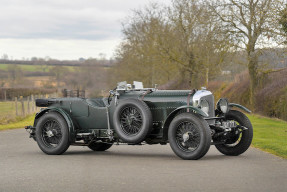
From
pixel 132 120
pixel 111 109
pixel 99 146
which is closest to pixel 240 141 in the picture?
pixel 132 120

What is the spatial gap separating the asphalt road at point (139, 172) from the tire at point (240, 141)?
0.80 ft

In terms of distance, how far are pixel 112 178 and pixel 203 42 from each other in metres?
30.9

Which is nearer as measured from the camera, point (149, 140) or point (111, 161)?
point (111, 161)

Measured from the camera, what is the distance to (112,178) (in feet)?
25.6

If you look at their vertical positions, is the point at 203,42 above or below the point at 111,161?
above

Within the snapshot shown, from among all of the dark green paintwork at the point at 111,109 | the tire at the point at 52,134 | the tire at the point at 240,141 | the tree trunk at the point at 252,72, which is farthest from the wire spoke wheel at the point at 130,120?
the tree trunk at the point at 252,72

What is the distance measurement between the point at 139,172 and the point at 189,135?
1.85 metres

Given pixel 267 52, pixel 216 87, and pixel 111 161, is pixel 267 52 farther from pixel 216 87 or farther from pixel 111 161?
pixel 111 161

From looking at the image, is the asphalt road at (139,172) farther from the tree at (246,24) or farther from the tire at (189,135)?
the tree at (246,24)

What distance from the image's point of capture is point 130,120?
35.2 ft

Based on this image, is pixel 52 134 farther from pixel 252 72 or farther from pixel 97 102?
pixel 252 72

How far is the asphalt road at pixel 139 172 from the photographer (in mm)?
7047

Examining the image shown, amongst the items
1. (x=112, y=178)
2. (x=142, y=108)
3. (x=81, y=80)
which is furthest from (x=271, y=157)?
(x=81, y=80)

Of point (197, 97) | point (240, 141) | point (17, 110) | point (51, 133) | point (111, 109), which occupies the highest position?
point (197, 97)
